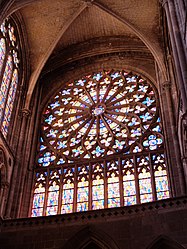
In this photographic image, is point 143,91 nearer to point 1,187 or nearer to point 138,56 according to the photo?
point 138,56

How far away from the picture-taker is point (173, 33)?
12.4 m

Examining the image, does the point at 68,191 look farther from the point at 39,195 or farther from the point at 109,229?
the point at 109,229

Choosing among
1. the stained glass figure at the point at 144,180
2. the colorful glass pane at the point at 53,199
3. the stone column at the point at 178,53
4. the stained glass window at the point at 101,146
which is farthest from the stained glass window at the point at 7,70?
the stone column at the point at 178,53

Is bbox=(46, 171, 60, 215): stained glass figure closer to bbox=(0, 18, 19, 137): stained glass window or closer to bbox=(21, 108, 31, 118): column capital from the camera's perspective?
bbox=(0, 18, 19, 137): stained glass window

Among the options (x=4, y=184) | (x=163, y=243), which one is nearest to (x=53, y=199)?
(x=4, y=184)

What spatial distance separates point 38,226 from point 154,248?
10.4 feet

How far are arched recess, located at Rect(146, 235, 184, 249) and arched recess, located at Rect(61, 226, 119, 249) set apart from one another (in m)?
1.09

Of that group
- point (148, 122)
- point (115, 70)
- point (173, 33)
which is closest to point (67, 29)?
point (115, 70)

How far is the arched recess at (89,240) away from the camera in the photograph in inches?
446

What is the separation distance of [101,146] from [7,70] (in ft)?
14.6

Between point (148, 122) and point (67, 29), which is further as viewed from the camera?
point (67, 29)

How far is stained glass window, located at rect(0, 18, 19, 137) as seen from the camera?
15.6 meters

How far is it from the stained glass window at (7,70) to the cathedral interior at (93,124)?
68 mm

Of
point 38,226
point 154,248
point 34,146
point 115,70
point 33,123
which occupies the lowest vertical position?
point 154,248
